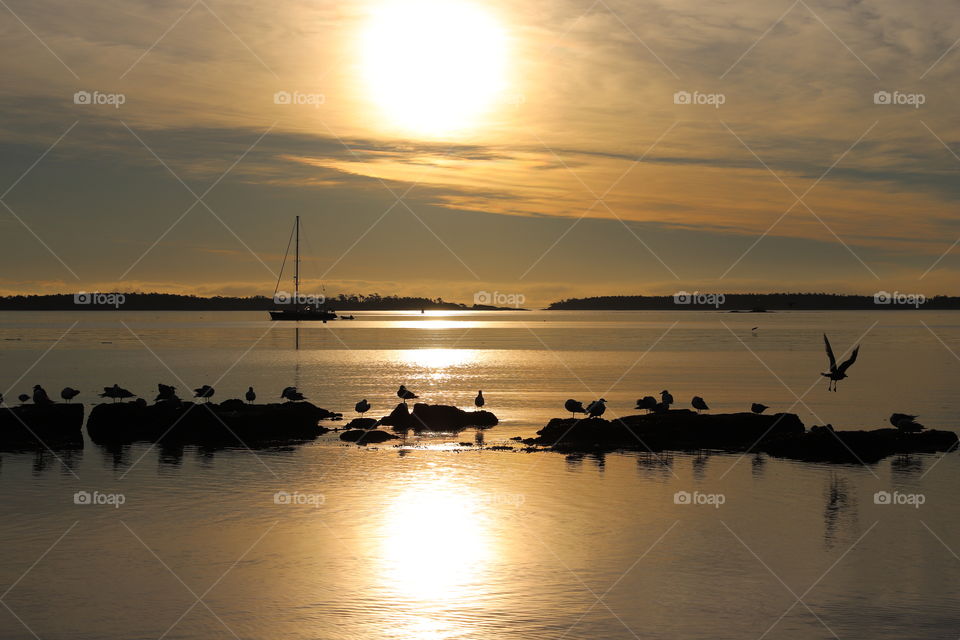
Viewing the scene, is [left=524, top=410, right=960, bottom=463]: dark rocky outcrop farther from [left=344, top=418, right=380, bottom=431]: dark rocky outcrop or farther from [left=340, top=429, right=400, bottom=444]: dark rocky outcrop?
[left=344, top=418, right=380, bottom=431]: dark rocky outcrop

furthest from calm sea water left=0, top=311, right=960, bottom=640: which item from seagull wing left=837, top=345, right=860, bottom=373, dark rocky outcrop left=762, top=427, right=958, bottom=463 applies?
seagull wing left=837, top=345, right=860, bottom=373

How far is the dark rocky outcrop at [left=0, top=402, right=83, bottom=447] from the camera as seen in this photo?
38031 mm

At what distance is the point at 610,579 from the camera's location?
19750 mm

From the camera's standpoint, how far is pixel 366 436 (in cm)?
4038

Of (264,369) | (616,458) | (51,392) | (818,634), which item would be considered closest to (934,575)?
(818,634)

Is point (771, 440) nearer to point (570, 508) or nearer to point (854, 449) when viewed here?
A: point (854, 449)

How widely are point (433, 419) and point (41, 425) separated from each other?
17.6 metres

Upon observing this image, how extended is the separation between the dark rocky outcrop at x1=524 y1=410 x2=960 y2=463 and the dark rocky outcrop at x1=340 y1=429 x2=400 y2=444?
6.46 m

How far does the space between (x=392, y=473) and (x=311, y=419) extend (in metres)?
12.1

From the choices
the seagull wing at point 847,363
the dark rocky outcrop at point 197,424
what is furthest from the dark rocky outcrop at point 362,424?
the seagull wing at point 847,363

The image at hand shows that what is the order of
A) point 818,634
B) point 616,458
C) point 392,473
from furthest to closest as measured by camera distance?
point 616,458 < point 392,473 < point 818,634

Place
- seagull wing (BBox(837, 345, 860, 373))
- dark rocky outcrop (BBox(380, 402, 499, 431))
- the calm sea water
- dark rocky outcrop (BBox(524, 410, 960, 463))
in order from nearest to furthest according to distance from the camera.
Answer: the calm sea water
dark rocky outcrop (BBox(524, 410, 960, 463))
seagull wing (BBox(837, 345, 860, 373))
dark rocky outcrop (BBox(380, 402, 499, 431))

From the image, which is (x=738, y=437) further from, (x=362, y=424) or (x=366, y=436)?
(x=362, y=424)

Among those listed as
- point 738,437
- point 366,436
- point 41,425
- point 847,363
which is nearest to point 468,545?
point 366,436
